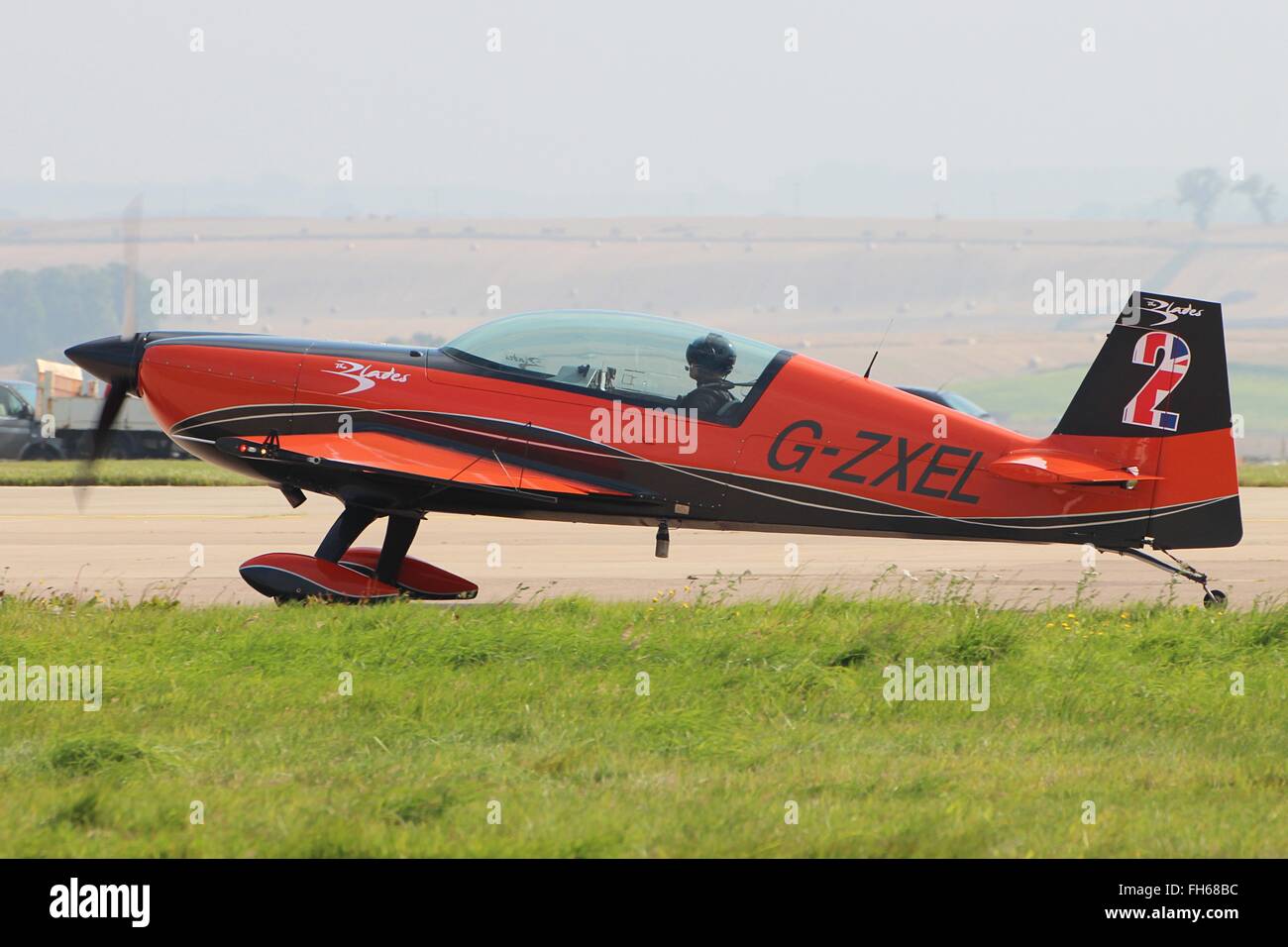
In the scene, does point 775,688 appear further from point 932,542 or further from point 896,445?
point 932,542

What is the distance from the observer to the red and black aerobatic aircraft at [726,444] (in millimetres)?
11125

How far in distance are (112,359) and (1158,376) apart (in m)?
8.21

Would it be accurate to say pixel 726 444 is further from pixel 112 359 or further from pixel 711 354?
pixel 112 359

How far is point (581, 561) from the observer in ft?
Answer: 49.5

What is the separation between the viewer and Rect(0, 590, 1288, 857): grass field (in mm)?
5703

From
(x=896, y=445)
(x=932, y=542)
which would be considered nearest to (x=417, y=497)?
(x=896, y=445)

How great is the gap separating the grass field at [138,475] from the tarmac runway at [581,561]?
195 inches

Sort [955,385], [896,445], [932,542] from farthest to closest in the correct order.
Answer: [955,385]
[932,542]
[896,445]

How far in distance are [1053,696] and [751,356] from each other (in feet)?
13.2

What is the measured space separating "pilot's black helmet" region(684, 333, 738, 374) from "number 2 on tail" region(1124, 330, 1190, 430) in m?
3.05

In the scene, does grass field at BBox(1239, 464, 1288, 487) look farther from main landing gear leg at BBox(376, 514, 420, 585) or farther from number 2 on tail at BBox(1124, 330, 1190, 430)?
main landing gear leg at BBox(376, 514, 420, 585)

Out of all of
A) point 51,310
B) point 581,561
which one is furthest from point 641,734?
point 51,310

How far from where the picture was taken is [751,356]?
1129cm
